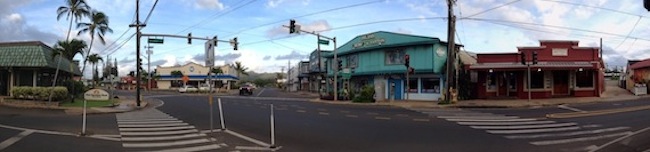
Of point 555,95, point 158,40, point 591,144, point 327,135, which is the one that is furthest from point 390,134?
point 555,95

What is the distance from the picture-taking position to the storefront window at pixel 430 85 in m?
37.9

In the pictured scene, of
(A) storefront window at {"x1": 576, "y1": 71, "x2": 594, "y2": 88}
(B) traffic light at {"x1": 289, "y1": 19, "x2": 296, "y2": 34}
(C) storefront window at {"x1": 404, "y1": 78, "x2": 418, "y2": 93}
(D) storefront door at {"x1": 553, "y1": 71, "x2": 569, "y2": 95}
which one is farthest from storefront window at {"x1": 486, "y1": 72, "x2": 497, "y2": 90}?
(B) traffic light at {"x1": 289, "y1": 19, "x2": 296, "y2": 34}

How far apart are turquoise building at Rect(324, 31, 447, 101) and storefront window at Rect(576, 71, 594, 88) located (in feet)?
32.4

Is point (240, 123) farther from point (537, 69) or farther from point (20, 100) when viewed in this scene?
point (537, 69)

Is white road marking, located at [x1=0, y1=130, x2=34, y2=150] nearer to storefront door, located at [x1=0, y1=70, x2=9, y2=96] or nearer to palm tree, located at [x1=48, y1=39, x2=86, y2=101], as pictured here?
palm tree, located at [x1=48, y1=39, x2=86, y2=101]

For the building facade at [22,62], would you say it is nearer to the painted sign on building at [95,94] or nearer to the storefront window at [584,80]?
the painted sign on building at [95,94]

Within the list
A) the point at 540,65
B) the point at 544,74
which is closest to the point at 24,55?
the point at 540,65

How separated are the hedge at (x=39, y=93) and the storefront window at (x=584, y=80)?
34602 mm

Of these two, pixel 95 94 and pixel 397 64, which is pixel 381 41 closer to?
pixel 397 64

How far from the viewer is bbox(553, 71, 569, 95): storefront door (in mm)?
36781

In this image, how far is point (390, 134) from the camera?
1437cm

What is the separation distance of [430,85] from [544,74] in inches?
319

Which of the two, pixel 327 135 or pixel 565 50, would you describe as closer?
pixel 327 135

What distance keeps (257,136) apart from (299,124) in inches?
143
